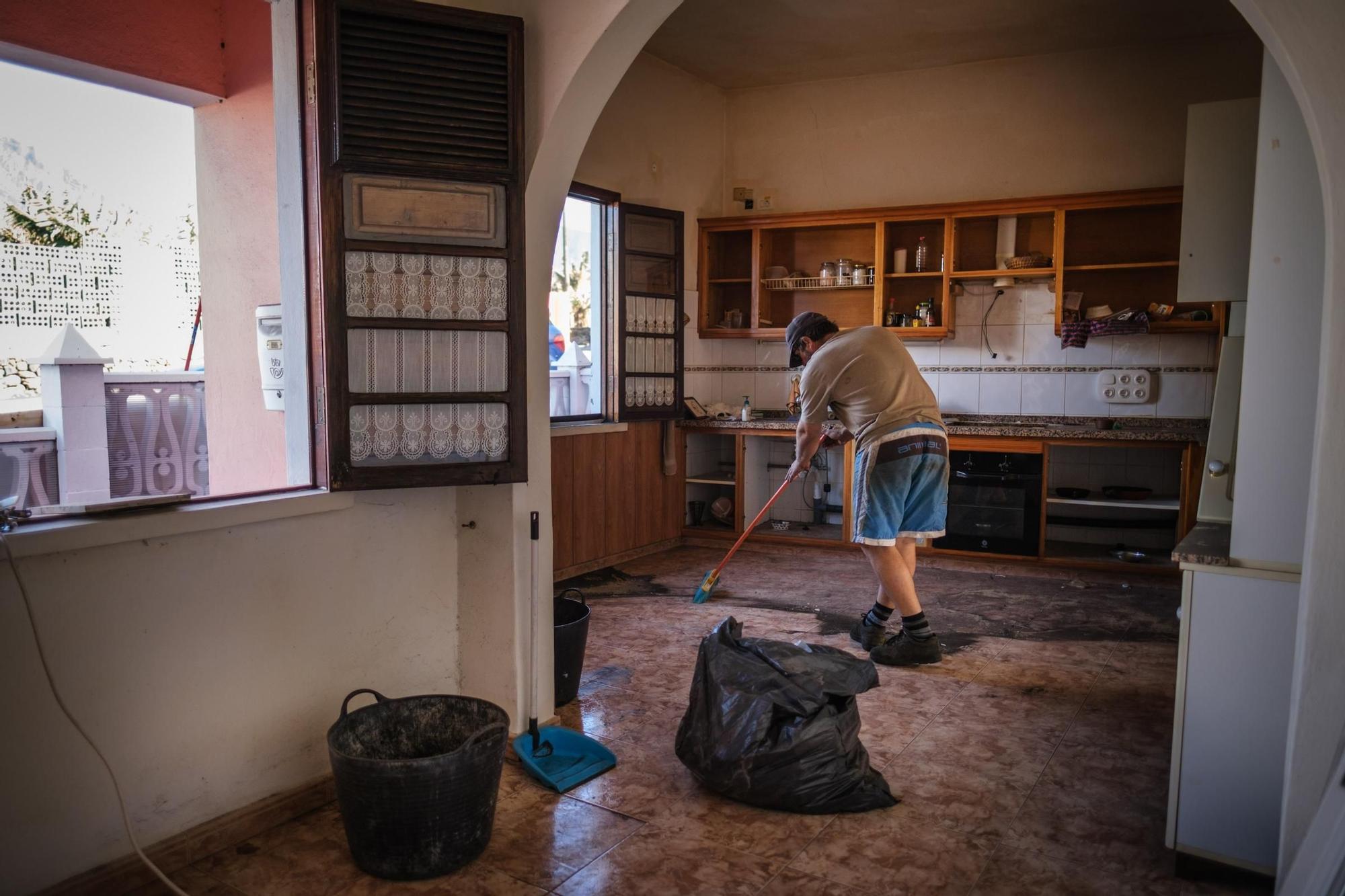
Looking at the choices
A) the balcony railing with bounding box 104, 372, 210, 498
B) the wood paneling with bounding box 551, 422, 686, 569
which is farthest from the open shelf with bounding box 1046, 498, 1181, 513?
the balcony railing with bounding box 104, 372, 210, 498

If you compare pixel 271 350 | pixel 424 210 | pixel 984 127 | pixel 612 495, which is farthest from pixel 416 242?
pixel 984 127

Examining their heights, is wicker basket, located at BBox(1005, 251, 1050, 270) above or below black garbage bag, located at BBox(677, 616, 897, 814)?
above

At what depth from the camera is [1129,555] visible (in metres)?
5.34

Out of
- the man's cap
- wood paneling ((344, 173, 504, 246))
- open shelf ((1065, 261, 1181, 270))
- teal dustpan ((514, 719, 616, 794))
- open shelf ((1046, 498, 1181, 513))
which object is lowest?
teal dustpan ((514, 719, 616, 794))

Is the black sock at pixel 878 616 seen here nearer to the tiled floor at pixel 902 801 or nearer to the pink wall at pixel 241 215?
the tiled floor at pixel 902 801

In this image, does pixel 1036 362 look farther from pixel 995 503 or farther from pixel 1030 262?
pixel 995 503

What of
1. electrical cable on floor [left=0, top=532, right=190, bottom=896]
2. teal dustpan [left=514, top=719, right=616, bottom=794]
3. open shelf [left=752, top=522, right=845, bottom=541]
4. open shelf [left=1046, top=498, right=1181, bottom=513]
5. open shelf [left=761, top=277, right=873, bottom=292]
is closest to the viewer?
electrical cable on floor [left=0, top=532, right=190, bottom=896]

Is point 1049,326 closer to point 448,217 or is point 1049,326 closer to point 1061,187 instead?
point 1061,187

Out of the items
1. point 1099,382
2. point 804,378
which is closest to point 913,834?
point 804,378

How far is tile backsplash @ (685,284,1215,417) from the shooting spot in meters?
5.47

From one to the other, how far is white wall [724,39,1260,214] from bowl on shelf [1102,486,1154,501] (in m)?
1.79

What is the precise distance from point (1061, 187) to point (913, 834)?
4552 millimetres

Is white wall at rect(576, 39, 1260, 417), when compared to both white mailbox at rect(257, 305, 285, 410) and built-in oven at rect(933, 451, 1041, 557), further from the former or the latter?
white mailbox at rect(257, 305, 285, 410)

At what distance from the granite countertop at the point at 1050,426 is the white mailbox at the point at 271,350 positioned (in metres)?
3.40
